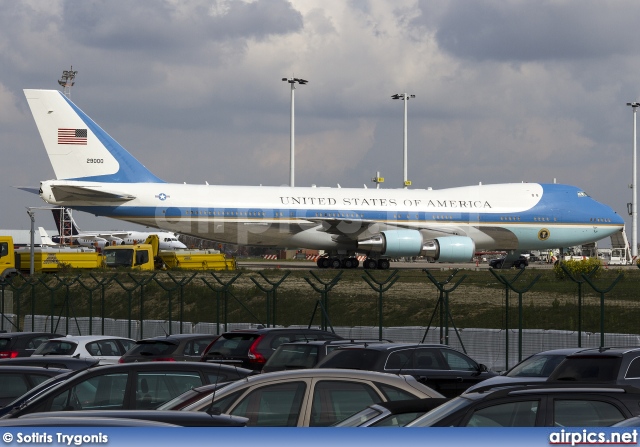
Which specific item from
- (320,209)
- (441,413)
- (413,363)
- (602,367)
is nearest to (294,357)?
(413,363)

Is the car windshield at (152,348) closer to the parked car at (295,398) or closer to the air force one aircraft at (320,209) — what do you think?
the parked car at (295,398)

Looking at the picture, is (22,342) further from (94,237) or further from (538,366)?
(94,237)

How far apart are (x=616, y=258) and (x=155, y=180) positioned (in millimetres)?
47727

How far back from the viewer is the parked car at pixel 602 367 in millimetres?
12438

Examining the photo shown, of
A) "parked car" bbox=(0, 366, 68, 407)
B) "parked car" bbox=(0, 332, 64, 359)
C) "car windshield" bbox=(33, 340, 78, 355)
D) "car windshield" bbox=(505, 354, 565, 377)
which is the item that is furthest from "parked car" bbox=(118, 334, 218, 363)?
"car windshield" bbox=(505, 354, 565, 377)

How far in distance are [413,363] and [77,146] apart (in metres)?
41.6

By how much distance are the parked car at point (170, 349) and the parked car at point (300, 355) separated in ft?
8.78

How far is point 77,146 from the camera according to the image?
53.4m

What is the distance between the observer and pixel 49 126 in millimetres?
54000

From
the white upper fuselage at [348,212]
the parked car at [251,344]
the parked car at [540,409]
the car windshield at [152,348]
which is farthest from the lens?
the white upper fuselage at [348,212]

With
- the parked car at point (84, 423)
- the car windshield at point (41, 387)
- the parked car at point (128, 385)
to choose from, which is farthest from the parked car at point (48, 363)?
the parked car at point (84, 423)

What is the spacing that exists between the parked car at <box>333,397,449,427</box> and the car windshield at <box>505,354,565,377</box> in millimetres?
6270

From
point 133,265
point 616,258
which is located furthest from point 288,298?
point 616,258

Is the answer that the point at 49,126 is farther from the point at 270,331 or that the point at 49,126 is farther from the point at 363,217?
the point at 270,331
